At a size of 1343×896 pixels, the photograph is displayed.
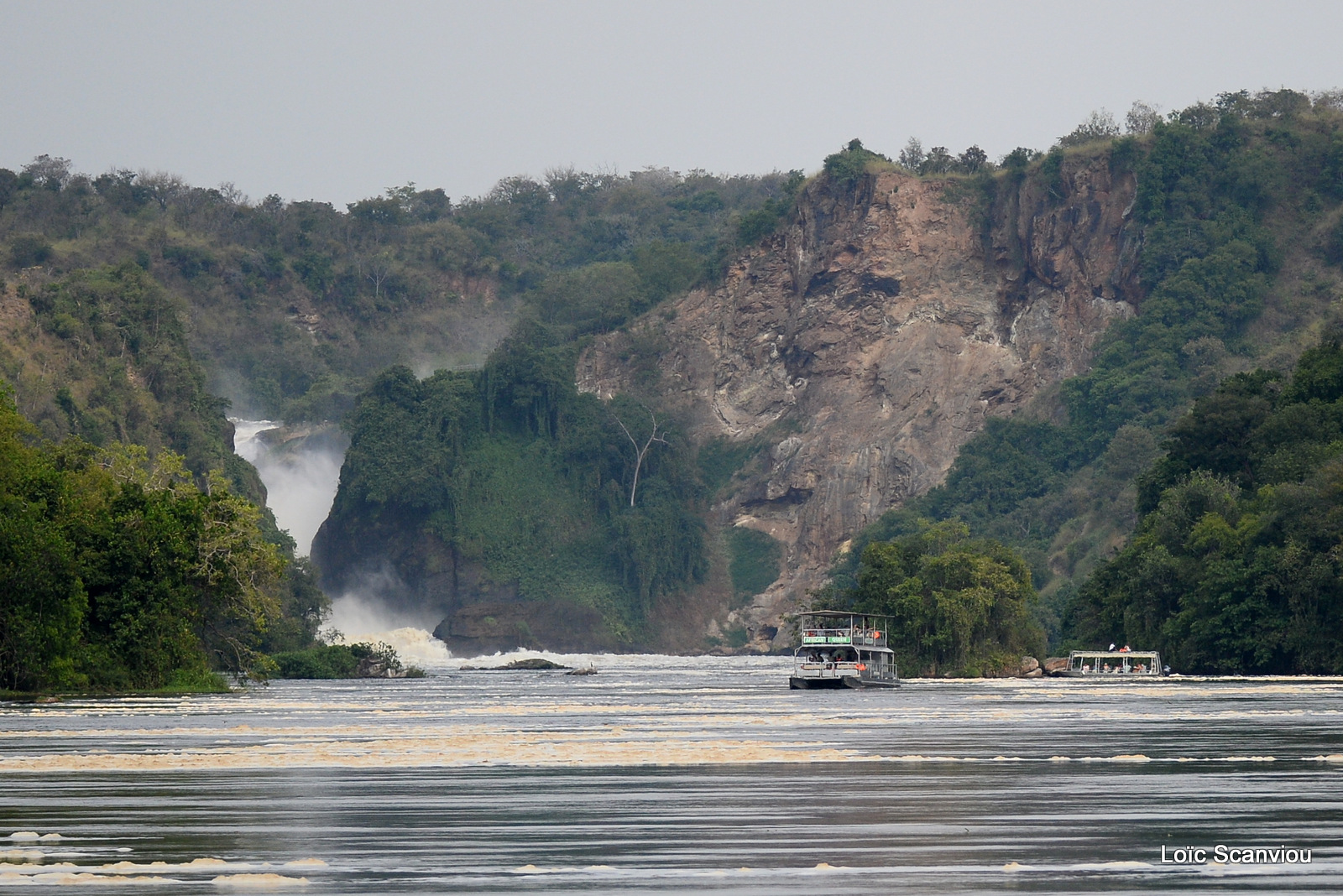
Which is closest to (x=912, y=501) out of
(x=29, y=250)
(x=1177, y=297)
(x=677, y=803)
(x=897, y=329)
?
(x=897, y=329)

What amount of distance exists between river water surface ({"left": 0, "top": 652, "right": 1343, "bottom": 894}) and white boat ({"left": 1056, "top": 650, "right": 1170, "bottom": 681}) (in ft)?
142

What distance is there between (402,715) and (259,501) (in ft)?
320

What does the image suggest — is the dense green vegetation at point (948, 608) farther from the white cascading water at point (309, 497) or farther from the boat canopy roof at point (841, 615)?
the white cascading water at point (309, 497)

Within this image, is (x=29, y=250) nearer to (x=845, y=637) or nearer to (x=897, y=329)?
(x=897, y=329)

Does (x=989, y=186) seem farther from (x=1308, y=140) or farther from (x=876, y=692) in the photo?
(x=876, y=692)

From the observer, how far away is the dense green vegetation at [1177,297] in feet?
477

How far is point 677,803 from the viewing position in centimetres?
1794

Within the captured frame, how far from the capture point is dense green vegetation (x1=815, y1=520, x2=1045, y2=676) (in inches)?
3413

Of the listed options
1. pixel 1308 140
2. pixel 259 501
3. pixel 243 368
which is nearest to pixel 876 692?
pixel 259 501

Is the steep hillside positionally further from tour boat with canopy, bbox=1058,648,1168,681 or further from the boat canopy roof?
the boat canopy roof

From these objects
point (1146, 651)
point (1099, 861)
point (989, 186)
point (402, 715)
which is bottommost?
point (1146, 651)

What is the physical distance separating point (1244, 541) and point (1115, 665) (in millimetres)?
10137

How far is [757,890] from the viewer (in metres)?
11.9

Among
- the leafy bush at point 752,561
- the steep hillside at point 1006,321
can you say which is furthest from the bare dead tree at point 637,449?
the leafy bush at point 752,561
